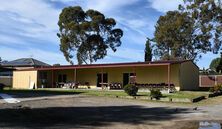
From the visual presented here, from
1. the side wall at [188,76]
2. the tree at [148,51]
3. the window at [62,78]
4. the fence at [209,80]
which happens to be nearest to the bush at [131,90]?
the side wall at [188,76]

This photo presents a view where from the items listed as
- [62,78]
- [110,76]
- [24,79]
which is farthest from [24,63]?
[110,76]

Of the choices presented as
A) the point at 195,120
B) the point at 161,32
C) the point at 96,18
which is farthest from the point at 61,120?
the point at 96,18

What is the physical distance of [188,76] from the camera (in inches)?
1597

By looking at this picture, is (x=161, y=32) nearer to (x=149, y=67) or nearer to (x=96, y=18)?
(x=96, y=18)

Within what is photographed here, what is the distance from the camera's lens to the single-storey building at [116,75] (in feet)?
126

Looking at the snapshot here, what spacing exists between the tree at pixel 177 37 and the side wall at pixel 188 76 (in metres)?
6.86

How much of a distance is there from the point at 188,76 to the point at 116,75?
24.2 feet

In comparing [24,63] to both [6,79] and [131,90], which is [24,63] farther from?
[131,90]

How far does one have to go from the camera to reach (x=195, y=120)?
17.2 meters

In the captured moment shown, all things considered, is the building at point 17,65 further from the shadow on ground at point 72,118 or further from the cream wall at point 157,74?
the shadow on ground at point 72,118

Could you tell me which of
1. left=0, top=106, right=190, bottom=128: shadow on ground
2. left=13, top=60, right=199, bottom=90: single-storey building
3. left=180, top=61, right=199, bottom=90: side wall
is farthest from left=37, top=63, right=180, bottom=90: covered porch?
left=0, top=106, right=190, bottom=128: shadow on ground

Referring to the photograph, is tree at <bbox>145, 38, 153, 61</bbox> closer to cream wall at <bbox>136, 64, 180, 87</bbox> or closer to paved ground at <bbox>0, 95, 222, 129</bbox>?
cream wall at <bbox>136, 64, 180, 87</bbox>

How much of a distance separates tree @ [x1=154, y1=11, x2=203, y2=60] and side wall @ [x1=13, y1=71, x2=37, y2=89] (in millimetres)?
18038

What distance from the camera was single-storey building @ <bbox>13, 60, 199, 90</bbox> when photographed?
3838cm
